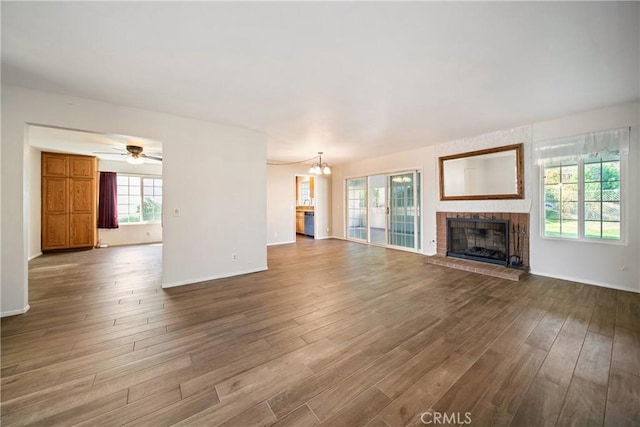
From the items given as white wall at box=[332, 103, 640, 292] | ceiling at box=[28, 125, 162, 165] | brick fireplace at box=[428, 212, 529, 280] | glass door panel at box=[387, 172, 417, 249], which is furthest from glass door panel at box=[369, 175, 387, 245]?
ceiling at box=[28, 125, 162, 165]

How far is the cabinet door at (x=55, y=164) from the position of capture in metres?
5.72

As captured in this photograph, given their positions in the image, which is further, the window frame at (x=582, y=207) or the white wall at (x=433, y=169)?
the white wall at (x=433, y=169)

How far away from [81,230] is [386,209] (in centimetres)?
827

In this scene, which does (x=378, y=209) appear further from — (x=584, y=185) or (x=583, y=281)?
(x=583, y=281)

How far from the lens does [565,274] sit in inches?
149

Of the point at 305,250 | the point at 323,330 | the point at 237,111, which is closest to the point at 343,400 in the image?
the point at 323,330

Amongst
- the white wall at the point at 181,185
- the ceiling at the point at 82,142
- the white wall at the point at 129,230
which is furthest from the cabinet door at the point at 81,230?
the white wall at the point at 181,185

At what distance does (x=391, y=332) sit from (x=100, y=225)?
8.35 m

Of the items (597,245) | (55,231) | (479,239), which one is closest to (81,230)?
(55,231)

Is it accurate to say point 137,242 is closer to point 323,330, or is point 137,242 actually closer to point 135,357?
point 135,357

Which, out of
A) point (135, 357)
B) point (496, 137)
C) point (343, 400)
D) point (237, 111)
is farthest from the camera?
point (496, 137)

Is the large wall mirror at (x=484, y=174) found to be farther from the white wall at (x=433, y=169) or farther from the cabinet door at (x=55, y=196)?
the cabinet door at (x=55, y=196)

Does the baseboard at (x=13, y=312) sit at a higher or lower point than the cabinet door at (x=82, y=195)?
lower

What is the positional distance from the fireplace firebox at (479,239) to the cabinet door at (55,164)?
9422 mm
